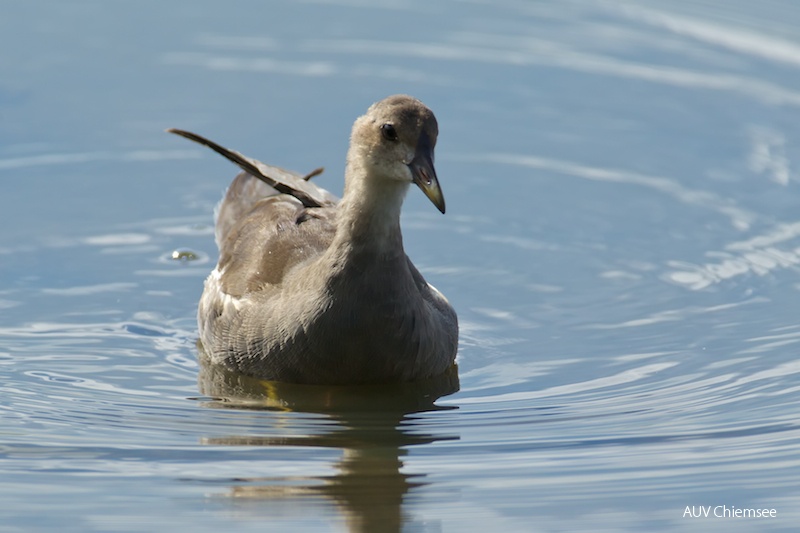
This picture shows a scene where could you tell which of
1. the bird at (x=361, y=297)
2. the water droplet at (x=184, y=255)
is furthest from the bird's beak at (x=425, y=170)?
the water droplet at (x=184, y=255)

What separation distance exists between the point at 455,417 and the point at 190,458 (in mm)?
1438

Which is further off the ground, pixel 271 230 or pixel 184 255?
pixel 184 255

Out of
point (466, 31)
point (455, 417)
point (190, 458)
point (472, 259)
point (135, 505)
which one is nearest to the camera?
point (135, 505)

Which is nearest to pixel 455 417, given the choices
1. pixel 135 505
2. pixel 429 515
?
pixel 429 515

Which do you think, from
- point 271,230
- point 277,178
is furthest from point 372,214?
point 277,178

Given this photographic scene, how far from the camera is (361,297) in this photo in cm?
789

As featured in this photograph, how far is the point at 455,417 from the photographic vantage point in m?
7.72

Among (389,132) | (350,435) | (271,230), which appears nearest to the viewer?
(350,435)

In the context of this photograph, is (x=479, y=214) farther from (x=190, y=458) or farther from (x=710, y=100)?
(x=190, y=458)

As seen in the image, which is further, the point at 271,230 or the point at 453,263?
the point at 453,263

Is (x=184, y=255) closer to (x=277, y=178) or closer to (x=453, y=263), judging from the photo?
(x=277, y=178)

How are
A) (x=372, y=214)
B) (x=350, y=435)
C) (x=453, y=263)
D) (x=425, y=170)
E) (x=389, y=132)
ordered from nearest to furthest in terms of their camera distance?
1. (x=350, y=435)
2. (x=425, y=170)
3. (x=389, y=132)
4. (x=372, y=214)
5. (x=453, y=263)

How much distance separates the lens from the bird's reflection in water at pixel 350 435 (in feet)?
21.8

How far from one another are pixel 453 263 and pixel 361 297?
2.30 metres
